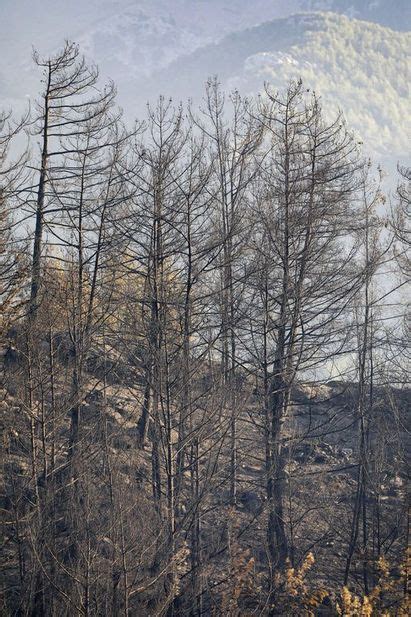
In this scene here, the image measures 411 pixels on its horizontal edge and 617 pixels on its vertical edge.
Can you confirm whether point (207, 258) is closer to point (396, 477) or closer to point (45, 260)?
point (45, 260)

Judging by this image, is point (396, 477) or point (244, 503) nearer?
point (244, 503)

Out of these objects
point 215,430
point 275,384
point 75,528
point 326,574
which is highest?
point 275,384

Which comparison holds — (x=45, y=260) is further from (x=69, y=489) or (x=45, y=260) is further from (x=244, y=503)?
(x=244, y=503)

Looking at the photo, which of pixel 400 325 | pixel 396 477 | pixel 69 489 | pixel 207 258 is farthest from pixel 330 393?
pixel 69 489

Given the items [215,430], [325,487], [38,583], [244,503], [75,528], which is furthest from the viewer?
[325,487]

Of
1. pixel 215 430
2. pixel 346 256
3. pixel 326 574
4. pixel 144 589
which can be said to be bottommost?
pixel 326 574

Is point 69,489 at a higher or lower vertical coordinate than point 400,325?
lower

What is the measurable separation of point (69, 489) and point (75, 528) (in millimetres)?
1869

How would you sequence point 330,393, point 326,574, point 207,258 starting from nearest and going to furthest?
point 207,258 → point 326,574 → point 330,393

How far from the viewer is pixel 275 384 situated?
14766 millimetres

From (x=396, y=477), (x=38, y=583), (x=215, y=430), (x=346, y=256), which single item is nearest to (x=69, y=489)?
(x=38, y=583)

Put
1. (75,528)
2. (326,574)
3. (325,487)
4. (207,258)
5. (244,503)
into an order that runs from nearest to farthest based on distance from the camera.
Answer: (75,528) → (207,258) → (326,574) → (244,503) → (325,487)

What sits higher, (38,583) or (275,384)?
(275,384)

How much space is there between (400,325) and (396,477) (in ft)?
15.9
